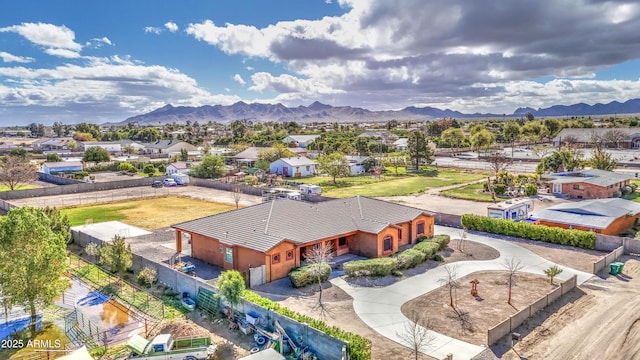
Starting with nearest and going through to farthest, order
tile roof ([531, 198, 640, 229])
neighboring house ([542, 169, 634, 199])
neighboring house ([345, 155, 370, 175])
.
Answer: tile roof ([531, 198, 640, 229])
neighboring house ([542, 169, 634, 199])
neighboring house ([345, 155, 370, 175])

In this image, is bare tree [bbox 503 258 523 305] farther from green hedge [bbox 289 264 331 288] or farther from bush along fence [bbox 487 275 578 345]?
green hedge [bbox 289 264 331 288]

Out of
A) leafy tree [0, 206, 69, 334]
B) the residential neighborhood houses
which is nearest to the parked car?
the residential neighborhood houses

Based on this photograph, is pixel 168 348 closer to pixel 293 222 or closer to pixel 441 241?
pixel 293 222

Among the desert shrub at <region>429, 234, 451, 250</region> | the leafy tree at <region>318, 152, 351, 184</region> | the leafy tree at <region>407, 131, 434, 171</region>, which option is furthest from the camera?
the leafy tree at <region>407, 131, 434, 171</region>

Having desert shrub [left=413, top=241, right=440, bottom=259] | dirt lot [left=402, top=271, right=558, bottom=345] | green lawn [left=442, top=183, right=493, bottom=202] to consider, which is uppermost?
desert shrub [left=413, top=241, right=440, bottom=259]

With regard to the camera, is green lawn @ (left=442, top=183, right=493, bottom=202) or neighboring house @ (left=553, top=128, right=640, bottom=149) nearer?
green lawn @ (left=442, top=183, right=493, bottom=202)

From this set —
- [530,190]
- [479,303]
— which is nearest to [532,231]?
[479,303]

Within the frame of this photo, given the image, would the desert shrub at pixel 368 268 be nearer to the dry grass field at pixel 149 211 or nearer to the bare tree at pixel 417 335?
the bare tree at pixel 417 335
